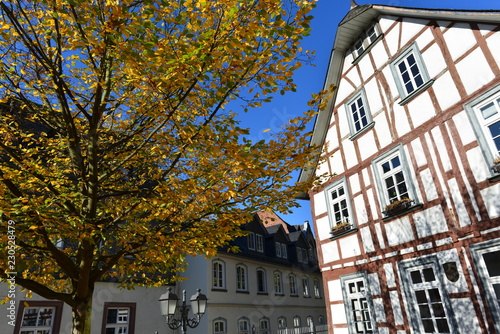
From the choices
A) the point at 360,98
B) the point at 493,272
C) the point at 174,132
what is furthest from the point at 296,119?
the point at 360,98

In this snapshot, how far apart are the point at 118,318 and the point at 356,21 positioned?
16165 millimetres

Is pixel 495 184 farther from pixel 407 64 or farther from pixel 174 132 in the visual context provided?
pixel 174 132

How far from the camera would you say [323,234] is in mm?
11695

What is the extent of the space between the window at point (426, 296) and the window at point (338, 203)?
2.60 meters

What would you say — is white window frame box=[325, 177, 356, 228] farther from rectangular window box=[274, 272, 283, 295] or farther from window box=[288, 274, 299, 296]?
window box=[288, 274, 299, 296]

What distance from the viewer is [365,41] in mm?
11352

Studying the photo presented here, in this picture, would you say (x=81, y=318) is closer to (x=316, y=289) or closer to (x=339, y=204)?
(x=339, y=204)

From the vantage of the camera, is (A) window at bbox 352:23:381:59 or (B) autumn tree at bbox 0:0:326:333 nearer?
(B) autumn tree at bbox 0:0:326:333

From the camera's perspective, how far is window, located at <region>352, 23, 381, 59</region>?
35.8ft

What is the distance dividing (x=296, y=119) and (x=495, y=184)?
4.77m

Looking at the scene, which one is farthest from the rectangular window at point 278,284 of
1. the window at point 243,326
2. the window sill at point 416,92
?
the window sill at point 416,92

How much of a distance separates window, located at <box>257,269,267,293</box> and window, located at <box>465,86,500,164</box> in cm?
1708

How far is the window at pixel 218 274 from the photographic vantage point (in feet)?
60.3

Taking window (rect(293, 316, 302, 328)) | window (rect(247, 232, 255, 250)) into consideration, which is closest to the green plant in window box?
window (rect(247, 232, 255, 250))
